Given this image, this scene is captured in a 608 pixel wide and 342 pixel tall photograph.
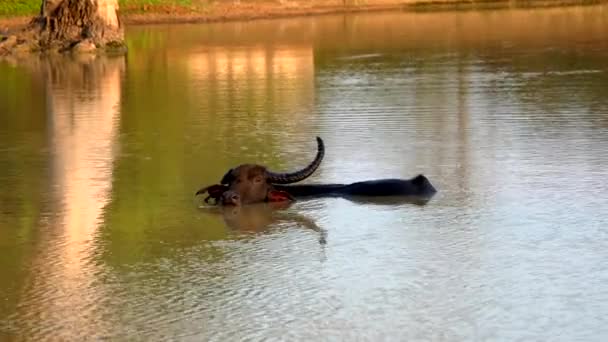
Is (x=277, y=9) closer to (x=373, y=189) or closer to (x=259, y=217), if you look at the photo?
(x=373, y=189)

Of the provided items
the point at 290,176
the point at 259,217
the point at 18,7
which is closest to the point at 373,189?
the point at 290,176

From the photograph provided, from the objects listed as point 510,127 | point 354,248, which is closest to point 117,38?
point 510,127

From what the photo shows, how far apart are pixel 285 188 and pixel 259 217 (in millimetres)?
941

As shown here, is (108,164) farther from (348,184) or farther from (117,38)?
(117,38)

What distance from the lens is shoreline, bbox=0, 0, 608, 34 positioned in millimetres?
50500

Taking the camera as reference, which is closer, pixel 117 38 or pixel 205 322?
pixel 205 322

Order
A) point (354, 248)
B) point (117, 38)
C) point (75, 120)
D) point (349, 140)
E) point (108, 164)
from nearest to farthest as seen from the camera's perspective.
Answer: point (354, 248) → point (108, 164) → point (349, 140) → point (75, 120) → point (117, 38)

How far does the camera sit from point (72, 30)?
3791 cm

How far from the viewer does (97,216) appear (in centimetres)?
1270

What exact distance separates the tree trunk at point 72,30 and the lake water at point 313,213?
9526 mm

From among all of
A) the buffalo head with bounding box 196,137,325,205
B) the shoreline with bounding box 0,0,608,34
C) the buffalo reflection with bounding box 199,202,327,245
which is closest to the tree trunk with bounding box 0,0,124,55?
the shoreline with bounding box 0,0,608,34

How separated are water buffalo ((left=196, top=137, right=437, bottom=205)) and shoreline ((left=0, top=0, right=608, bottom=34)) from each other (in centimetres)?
3692

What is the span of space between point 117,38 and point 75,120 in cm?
1714

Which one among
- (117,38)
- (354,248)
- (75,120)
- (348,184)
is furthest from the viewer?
(117,38)
